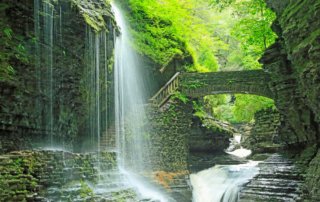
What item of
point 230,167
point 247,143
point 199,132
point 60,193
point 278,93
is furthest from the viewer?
point 247,143

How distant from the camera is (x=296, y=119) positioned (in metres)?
14.0

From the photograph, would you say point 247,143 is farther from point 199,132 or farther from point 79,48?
point 79,48

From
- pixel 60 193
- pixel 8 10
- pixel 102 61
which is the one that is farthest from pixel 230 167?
pixel 8 10

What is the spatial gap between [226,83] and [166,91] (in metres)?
3.42

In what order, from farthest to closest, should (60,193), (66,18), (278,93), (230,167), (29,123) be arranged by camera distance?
(230,167) → (278,93) → (66,18) → (29,123) → (60,193)

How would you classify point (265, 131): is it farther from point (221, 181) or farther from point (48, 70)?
point (48, 70)

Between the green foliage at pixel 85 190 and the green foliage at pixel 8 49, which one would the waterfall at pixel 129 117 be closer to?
the green foliage at pixel 85 190

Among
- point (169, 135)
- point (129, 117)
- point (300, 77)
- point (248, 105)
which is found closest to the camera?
point (300, 77)

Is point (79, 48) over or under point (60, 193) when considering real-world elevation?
over

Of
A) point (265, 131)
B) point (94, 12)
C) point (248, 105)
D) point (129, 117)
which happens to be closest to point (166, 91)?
point (129, 117)

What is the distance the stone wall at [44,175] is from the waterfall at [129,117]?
15.4ft

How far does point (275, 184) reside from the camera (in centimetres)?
1352

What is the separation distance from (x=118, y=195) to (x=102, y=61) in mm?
6826

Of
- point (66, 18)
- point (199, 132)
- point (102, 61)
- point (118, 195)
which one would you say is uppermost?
point (66, 18)
